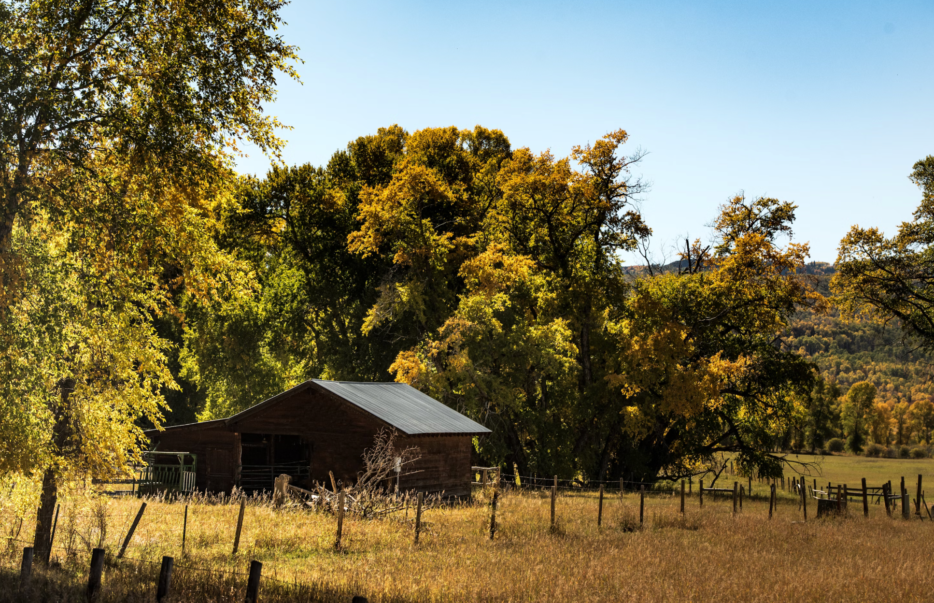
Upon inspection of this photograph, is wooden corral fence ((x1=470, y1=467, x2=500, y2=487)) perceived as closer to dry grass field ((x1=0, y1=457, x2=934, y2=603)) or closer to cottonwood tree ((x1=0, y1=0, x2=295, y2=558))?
dry grass field ((x1=0, y1=457, x2=934, y2=603))

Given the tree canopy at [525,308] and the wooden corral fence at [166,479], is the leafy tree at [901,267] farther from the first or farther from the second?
the wooden corral fence at [166,479]

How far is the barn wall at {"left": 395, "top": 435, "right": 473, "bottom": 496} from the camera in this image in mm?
25562

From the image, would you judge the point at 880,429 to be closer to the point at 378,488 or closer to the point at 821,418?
the point at 821,418

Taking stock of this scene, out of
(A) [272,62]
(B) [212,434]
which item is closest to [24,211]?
(A) [272,62]

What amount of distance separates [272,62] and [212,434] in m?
18.8

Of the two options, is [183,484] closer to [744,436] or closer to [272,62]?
[272,62]

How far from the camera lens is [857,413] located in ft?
342

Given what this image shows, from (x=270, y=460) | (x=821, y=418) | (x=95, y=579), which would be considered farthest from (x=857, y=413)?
(x=95, y=579)

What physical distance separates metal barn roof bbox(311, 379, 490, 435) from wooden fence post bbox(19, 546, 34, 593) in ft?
45.4

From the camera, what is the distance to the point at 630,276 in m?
45.5

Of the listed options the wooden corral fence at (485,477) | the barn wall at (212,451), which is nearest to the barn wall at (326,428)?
the barn wall at (212,451)

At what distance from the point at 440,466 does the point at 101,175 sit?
16.7m

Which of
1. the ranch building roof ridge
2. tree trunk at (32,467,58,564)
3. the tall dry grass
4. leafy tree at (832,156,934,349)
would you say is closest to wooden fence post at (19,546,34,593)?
the tall dry grass

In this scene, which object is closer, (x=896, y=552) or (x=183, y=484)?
(x=896, y=552)
